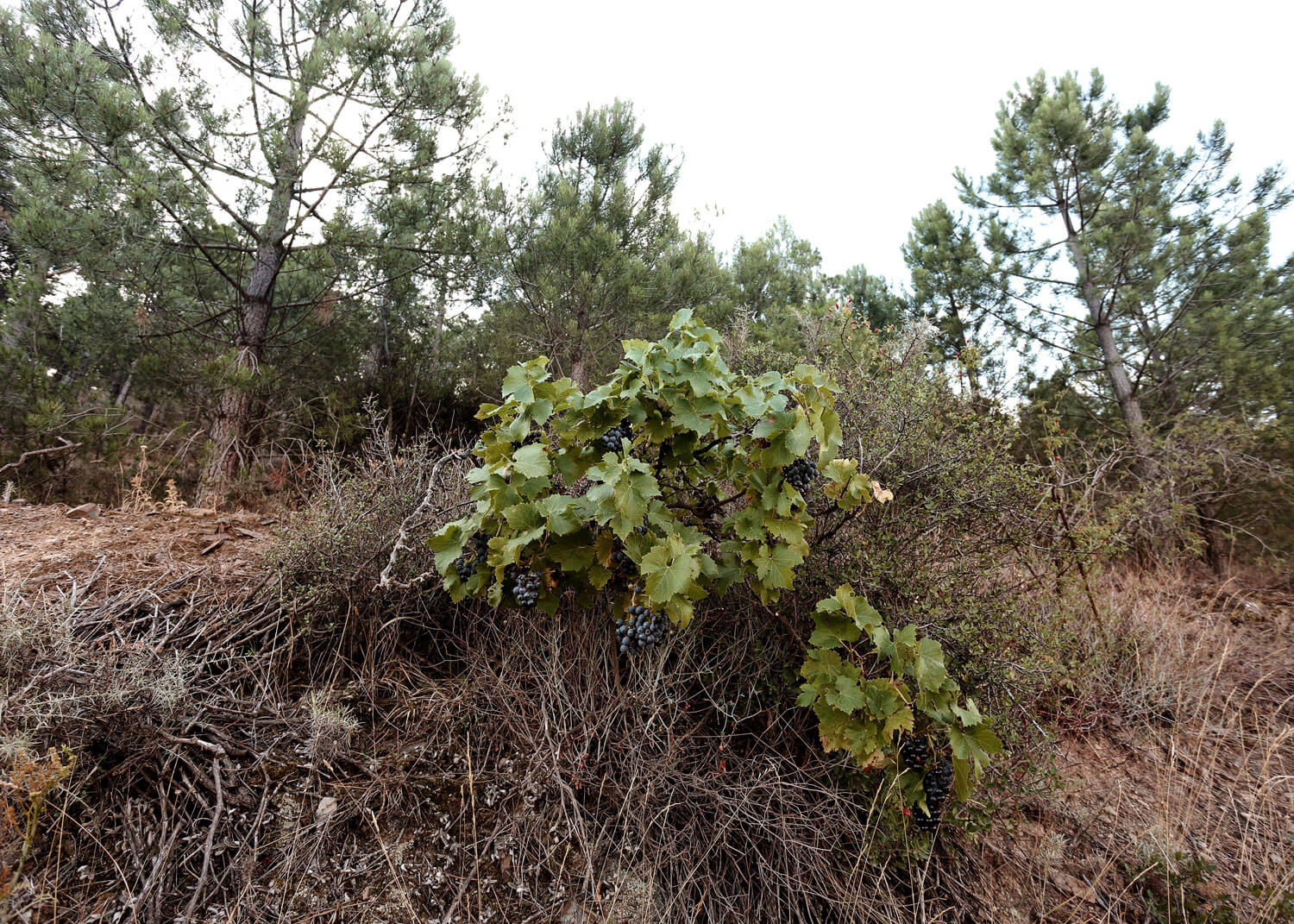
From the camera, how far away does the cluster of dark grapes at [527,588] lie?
1747 millimetres

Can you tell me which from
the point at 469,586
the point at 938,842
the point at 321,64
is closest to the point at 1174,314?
the point at 938,842

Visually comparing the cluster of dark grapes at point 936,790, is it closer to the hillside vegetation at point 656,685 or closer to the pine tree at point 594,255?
the hillside vegetation at point 656,685

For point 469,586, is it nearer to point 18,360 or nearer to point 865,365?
point 865,365

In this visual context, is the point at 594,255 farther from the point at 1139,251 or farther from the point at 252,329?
the point at 1139,251

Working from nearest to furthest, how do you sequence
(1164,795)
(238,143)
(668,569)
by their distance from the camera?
(668,569) < (1164,795) < (238,143)

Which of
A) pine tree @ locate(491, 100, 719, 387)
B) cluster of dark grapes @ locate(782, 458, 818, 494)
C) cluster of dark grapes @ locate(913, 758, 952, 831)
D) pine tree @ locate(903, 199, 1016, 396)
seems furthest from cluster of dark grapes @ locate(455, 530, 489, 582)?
pine tree @ locate(903, 199, 1016, 396)

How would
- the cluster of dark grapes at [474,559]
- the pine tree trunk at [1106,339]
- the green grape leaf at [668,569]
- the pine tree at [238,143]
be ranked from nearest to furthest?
1. the green grape leaf at [668,569]
2. the cluster of dark grapes at [474,559]
3. the pine tree at [238,143]
4. the pine tree trunk at [1106,339]

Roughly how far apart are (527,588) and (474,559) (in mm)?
260

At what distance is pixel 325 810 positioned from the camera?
1708mm

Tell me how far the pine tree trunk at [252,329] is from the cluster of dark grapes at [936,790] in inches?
173

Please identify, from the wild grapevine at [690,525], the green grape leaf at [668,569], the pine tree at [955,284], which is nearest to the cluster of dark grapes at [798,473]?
the wild grapevine at [690,525]

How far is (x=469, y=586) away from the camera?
6.13 ft

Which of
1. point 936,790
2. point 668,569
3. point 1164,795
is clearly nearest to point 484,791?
point 668,569

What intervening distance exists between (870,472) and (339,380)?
6164mm
